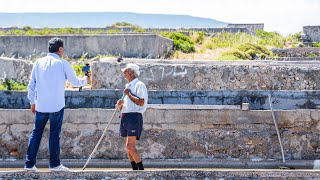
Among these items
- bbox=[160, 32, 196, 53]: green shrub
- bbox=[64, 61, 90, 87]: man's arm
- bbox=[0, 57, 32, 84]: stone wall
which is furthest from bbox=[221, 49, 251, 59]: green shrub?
bbox=[64, 61, 90, 87]: man's arm

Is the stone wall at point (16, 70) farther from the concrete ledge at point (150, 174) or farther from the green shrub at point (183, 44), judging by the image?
the concrete ledge at point (150, 174)

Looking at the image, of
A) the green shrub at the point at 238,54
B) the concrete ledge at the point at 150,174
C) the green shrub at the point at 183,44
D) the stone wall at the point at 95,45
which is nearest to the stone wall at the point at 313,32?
the green shrub at the point at 183,44

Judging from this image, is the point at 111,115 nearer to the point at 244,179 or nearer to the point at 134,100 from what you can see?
the point at 134,100

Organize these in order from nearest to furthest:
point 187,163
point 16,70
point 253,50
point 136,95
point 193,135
→ point 136,95, point 187,163, point 193,135, point 16,70, point 253,50

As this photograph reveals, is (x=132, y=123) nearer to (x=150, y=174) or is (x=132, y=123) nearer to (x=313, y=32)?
(x=150, y=174)

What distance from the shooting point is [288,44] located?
38.7 m

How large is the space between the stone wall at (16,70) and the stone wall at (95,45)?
4.76 metres

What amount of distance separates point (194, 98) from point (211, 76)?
13.8ft

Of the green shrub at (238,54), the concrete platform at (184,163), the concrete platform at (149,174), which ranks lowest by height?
the green shrub at (238,54)

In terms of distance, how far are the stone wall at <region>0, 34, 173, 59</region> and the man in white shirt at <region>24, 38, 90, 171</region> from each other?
18.9 metres

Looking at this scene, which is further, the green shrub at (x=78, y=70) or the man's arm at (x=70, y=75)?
the green shrub at (x=78, y=70)

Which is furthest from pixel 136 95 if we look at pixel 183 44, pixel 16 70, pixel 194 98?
pixel 183 44

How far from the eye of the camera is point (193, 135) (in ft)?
31.1

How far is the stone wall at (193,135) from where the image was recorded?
9.40 metres
